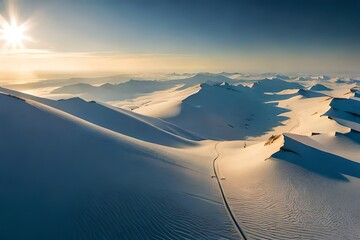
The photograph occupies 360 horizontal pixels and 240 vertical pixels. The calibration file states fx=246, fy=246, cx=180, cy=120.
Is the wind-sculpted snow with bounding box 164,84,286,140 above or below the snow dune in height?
below

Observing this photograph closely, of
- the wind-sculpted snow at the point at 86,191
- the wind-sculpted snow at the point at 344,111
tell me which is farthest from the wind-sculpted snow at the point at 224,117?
the wind-sculpted snow at the point at 86,191

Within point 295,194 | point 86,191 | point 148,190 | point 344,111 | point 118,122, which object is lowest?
point 344,111

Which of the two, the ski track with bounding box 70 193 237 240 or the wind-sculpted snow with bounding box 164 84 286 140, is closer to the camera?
the ski track with bounding box 70 193 237 240

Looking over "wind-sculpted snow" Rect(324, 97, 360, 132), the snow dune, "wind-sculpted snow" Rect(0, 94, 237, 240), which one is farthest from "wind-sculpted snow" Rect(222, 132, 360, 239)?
"wind-sculpted snow" Rect(324, 97, 360, 132)

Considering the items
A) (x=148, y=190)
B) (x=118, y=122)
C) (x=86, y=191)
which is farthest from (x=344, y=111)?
(x=86, y=191)

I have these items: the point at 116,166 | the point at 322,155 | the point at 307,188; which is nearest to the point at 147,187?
the point at 116,166

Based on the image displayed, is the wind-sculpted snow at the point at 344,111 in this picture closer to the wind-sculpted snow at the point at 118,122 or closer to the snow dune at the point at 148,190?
the wind-sculpted snow at the point at 118,122

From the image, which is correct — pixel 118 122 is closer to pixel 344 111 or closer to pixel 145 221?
pixel 145 221

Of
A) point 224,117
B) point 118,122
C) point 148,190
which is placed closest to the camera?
point 148,190

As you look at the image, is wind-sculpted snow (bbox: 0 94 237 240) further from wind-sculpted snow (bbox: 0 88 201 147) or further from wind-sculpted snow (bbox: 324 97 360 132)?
wind-sculpted snow (bbox: 324 97 360 132)
